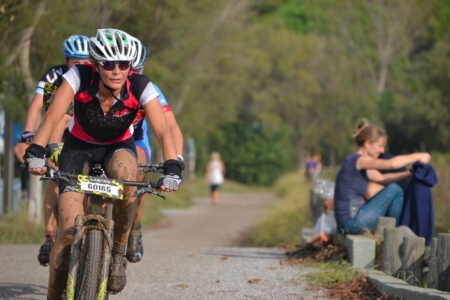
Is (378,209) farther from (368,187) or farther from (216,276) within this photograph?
(216,276)

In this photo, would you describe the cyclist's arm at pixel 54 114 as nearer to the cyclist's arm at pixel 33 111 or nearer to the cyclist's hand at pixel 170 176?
the cyclist's hand at pixel 170 176

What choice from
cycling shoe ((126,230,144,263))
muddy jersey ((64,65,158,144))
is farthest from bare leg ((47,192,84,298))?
cycling shoe ((126,230,144,263))

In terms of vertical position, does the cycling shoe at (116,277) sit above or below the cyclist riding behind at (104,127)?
below

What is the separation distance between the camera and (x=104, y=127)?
620 centimetres

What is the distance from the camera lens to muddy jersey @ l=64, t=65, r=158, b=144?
6160mm

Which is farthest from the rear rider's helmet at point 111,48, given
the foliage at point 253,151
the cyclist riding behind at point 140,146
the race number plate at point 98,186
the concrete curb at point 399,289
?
the foliage at point 253,151

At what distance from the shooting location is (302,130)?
189 feet

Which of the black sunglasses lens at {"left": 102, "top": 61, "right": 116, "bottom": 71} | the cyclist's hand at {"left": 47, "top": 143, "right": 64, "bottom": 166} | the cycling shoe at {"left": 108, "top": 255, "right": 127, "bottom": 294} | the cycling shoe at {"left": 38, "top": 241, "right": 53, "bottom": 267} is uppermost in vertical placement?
the black sunglasses lens at {"left": 102, "top": 61, "right": 116, "bottom": 71}

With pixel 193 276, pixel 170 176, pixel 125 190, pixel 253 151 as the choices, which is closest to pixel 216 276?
pixel 193 276

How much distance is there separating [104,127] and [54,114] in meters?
0.36

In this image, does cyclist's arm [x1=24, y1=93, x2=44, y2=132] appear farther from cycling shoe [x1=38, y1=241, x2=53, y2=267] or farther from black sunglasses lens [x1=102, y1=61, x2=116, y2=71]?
black sunglasses lens [x1=102, y1=61, x2=116, y2=71]

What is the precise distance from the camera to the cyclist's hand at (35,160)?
5.65 meters

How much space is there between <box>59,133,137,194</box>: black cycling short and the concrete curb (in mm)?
2230

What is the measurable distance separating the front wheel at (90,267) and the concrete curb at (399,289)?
2.26 m
